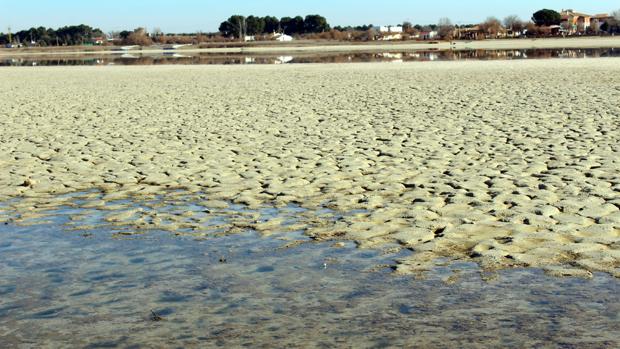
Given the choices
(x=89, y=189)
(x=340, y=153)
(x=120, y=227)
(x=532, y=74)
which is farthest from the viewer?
(x=532, y=74)

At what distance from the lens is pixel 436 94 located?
18.2 meters

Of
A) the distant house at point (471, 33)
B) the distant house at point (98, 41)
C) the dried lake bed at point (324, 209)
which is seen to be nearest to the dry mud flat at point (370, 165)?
the dried lake bed at point (324, 209)

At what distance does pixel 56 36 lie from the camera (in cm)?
17425

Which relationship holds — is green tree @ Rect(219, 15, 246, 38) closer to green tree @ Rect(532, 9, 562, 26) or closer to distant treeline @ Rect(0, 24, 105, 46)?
distant treeline @ Rect(0, 24, 105, 46)

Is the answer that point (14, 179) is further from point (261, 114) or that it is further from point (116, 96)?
point (116, 96)

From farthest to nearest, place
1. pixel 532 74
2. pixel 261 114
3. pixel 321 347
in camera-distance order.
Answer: pixel 532 74 < pixel 261 114 < pixel 321 347

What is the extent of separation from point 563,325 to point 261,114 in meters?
11.2

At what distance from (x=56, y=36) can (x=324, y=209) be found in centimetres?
17935

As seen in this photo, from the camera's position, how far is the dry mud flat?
6.01m

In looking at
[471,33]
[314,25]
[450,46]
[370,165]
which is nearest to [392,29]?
[314,25]

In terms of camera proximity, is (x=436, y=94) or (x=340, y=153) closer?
(x=340, y=153)

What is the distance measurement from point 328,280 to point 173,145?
6.60 metres

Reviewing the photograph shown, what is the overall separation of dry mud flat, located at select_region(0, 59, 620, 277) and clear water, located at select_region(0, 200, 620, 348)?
0.36 meters

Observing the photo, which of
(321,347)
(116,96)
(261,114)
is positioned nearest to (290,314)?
(321,347)
